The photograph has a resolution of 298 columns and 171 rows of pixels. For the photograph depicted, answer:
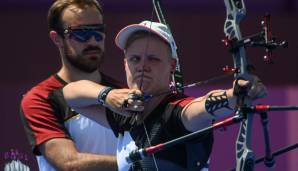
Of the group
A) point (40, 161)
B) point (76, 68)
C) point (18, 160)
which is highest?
point (76, 68)

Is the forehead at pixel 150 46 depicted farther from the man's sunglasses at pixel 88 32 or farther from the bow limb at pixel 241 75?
the man's sunglasses at pixel 88 32

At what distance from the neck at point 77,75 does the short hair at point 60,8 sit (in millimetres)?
161

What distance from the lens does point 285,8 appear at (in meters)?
4.93

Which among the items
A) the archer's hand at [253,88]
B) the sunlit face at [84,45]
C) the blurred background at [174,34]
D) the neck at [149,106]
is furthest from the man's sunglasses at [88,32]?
the blurred background at [174,34]

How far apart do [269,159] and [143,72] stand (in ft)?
1.46

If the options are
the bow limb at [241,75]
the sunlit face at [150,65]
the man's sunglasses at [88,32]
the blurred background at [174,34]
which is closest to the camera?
the bow limb at [241,75]

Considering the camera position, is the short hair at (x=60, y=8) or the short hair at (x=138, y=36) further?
the short hair at (x=60, y=8)

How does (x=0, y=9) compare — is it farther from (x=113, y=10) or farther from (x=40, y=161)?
(x=40, y=161)

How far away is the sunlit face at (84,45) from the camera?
3314 millimetres

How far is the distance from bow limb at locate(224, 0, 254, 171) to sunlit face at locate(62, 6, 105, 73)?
84 centimetres

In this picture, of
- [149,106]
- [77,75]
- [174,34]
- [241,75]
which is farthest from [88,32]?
[174,34]

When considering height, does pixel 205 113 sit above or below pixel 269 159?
above

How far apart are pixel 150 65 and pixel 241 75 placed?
0.31 m

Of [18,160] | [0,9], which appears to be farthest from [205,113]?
[0,9]
